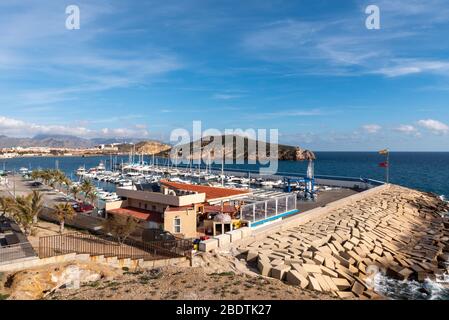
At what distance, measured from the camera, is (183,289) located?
11.0 metres

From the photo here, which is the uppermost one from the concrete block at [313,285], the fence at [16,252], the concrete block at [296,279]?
the fence at [16,252]

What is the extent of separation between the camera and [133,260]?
1546cm

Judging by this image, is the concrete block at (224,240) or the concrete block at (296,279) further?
the concrete block at (224,240)

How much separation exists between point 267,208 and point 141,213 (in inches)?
381

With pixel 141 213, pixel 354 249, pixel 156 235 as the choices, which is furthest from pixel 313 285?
pixel 141 213

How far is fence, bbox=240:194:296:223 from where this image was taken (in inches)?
966

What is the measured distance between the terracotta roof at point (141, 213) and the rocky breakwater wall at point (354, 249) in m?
7.54

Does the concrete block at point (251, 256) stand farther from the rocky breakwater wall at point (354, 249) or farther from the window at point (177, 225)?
the window at point (177, 225)

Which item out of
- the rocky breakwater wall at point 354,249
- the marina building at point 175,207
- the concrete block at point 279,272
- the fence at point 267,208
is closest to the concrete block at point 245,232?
the rocky breakwater wall at point 354,249

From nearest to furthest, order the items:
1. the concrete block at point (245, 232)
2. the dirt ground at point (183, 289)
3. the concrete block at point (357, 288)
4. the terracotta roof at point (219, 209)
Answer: the dirt ground at point (183, 289), the concrete block at point (357, 288), the concrete block at point (245, 232), the terracotta roof at point (219, 209)

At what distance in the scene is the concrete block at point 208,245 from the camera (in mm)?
17078

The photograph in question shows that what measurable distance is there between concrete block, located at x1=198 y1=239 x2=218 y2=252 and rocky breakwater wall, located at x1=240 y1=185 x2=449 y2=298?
176 centimetres
